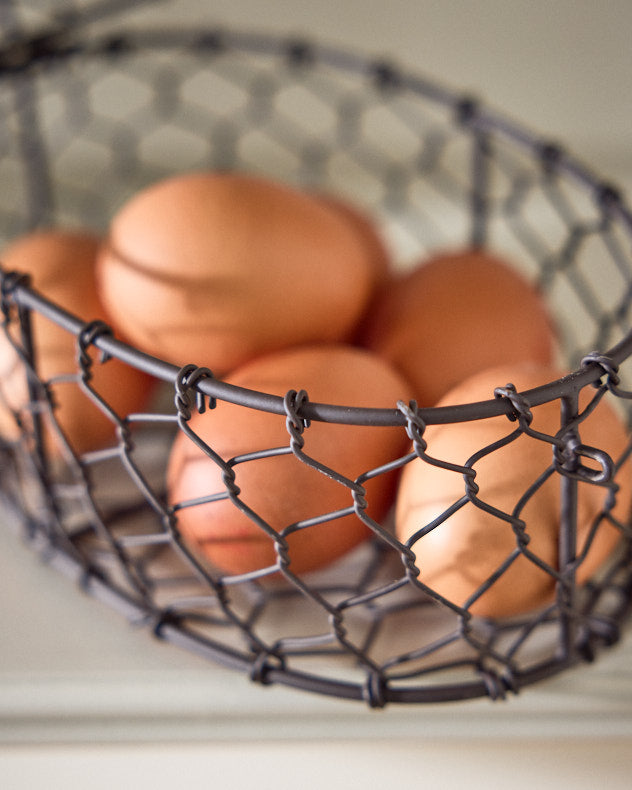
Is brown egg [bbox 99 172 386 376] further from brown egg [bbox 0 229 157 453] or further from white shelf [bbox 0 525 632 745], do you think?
white shelf [bbox 0 525 632 745]

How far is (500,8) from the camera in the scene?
0.57 m

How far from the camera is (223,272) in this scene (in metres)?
0.31

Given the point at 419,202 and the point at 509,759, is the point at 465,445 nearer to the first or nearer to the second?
the point at 509,759

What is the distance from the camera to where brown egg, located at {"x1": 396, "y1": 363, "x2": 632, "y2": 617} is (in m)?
0.24

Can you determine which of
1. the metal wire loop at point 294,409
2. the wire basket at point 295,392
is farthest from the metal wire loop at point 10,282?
the metal wire loop at point 294,409

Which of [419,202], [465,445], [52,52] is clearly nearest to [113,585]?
[465,445]

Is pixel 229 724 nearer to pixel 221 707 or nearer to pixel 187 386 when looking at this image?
pixel 221 707

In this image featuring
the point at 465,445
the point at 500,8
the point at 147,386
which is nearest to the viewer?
the point at 465,445

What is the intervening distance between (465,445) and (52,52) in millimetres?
357

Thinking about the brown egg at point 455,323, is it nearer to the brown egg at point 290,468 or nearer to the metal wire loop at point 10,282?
the brown egg at point 290,468

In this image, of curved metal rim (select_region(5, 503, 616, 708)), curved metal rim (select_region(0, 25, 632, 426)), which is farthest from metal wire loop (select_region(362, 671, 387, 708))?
curved metal rim (select_region(0, 25, 632, 426))

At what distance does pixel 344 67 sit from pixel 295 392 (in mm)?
329

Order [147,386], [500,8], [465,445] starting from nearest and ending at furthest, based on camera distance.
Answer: [465,445], [147,386], [500,8]

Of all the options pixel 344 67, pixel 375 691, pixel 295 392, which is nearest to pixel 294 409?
pixel 295 392
